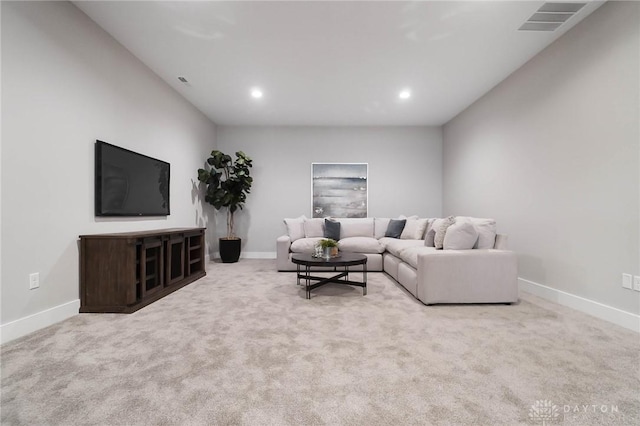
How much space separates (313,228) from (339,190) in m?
1.29

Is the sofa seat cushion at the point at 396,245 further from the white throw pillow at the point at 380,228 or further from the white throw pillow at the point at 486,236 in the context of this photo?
the white throw pillow at the point at 486,236

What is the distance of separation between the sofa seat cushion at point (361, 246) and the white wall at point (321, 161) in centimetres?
160

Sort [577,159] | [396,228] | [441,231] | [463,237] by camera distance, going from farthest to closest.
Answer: [396,228], [441,231], [463,237], [577,159]

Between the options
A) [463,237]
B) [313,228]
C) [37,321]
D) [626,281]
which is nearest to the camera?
[37,321]

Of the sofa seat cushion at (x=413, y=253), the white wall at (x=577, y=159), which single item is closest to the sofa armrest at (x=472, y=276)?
the sofa seat cushion at (x=413, y=253)

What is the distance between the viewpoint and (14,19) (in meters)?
2.27

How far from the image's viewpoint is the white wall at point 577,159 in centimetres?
259

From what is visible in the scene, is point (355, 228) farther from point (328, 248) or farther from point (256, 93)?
point (256, 93)

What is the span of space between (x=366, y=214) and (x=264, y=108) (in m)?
3.06

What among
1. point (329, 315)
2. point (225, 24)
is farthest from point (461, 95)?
point (329, 315)

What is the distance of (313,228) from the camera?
572 cm

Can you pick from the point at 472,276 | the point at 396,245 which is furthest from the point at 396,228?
the point at 472,276

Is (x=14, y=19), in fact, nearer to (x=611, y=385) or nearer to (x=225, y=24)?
(x=225, y=24)

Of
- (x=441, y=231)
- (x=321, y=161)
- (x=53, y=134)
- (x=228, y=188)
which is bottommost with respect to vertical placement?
(x=441, y=231)
